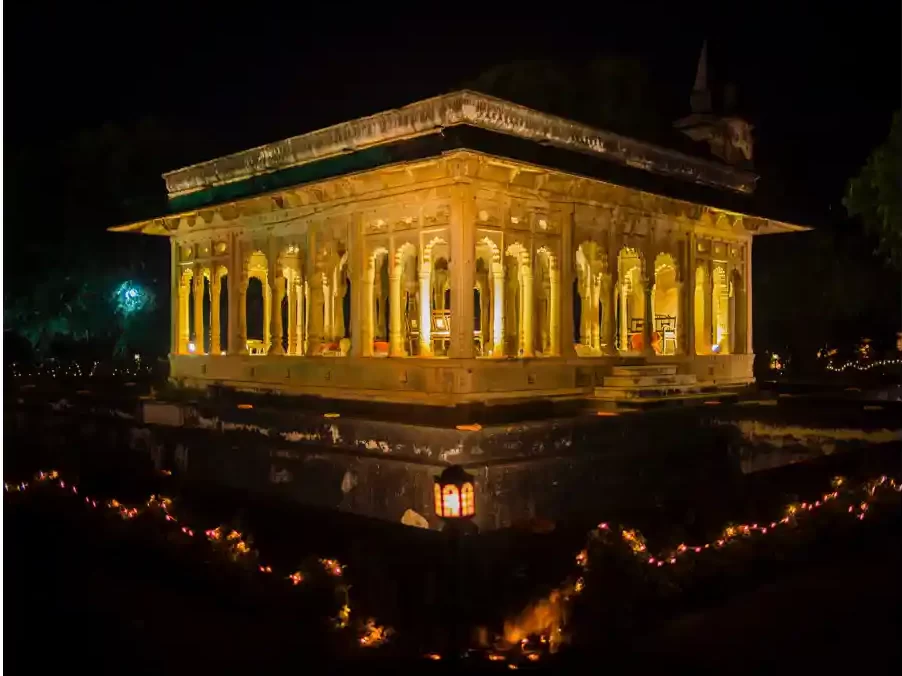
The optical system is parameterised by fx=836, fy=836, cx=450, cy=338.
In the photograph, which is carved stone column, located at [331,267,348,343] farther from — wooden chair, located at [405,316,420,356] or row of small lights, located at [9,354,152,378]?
row of small lights, located at [9,354,152,378]

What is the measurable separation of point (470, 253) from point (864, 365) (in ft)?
72.4

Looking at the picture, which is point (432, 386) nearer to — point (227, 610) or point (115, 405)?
point (227, 610)

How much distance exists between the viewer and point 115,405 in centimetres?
1539

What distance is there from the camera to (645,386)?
14.4m

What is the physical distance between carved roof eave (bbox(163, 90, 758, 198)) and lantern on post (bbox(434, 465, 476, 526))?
5.92 meters

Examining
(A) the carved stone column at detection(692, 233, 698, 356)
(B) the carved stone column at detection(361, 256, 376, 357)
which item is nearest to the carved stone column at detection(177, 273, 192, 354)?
(B) the carved stone column at detection(361, 256, 376, 357)

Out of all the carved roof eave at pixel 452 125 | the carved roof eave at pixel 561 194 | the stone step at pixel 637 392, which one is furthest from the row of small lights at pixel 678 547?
the carved roof eave at pixel 452 125

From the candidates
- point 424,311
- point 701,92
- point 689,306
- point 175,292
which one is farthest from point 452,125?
point 701,92

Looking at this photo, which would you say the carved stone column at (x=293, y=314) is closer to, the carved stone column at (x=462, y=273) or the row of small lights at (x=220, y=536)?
the row of small lights at (x=220, y=536)

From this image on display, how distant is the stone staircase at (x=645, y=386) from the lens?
13891 millimetres

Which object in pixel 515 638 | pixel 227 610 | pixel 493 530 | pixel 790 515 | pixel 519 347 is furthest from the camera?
pixel 519 347

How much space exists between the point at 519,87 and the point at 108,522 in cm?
2141

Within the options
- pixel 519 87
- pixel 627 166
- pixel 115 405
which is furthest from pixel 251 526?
pixel 519 87

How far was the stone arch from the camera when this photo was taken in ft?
56.3
